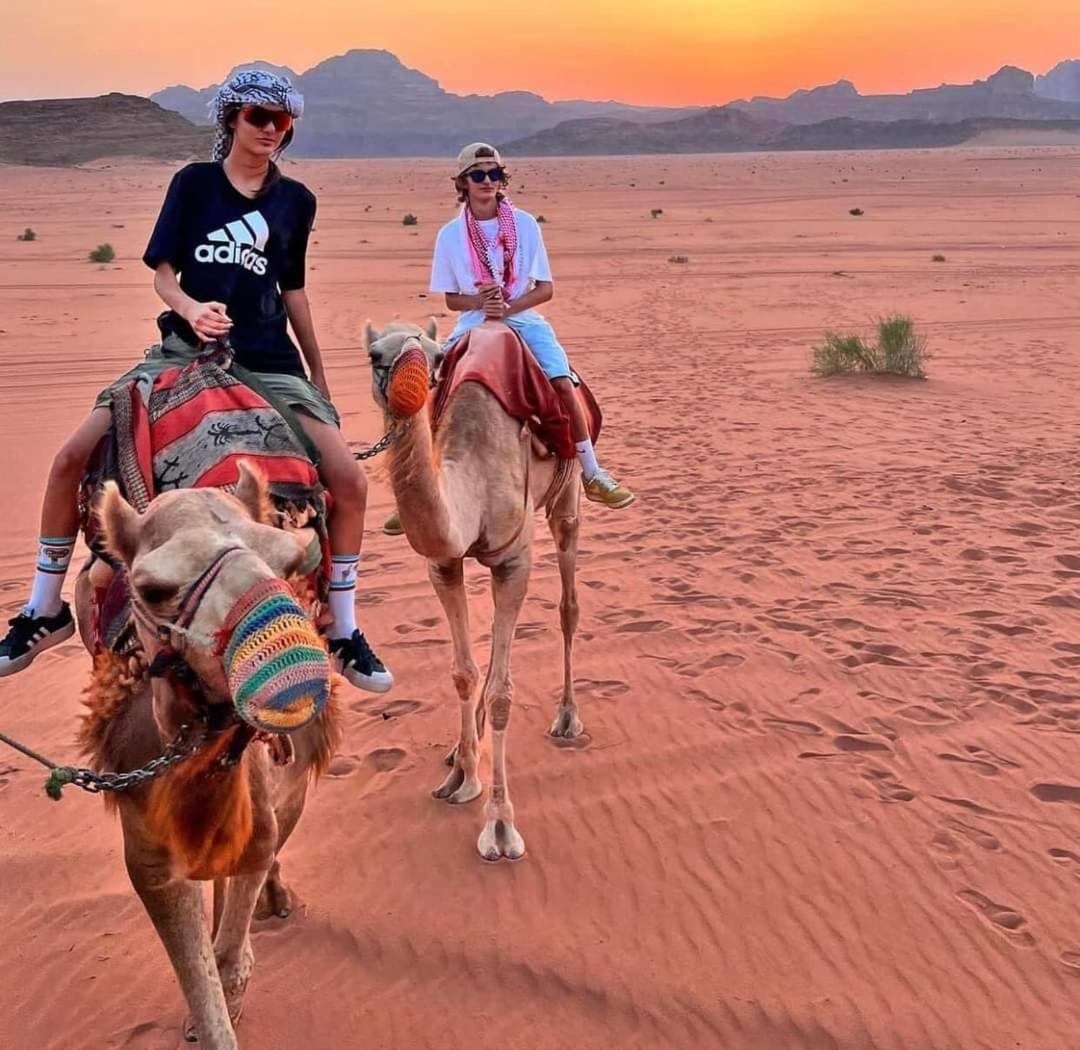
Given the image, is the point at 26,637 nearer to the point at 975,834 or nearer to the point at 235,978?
the point at 235,978

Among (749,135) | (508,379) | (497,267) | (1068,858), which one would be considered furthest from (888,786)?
(749,135)

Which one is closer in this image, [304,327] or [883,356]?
[304,327]

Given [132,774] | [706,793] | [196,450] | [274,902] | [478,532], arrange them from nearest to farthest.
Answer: [132,774] < [196,450] < [274,902] < [478,532] < [706,793]

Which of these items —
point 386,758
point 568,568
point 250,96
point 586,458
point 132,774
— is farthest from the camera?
point 568,568

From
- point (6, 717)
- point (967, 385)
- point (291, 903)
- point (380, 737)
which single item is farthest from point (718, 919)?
point (967, 385)

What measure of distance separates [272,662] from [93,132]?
105778 millimetres

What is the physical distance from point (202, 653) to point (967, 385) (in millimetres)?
14181

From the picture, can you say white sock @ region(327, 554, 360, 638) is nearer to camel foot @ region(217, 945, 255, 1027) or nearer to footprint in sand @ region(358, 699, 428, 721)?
camel foot @ region(217, 945, 255, 1027)

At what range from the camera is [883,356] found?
596 inches

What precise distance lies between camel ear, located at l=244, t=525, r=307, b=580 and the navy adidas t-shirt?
5.16 feet

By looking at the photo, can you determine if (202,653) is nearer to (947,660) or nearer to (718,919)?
(718,919)

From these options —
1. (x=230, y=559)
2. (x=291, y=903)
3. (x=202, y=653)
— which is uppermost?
(x=230, y=559)

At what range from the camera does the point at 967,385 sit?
14609 millimetres

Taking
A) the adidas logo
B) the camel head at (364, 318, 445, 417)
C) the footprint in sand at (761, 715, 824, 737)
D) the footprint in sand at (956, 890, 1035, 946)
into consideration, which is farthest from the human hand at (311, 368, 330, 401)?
the footprint in sand at (956, 890, 1035, 946)
